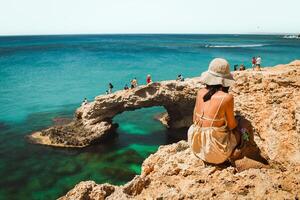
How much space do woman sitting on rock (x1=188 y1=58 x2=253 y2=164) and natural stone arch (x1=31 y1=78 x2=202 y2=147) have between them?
20.7m

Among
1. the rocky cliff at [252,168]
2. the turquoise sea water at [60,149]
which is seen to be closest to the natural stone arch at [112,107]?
the turquoise sea water at [60,149]

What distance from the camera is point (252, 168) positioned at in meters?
5.26

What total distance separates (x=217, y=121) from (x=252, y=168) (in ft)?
3.03

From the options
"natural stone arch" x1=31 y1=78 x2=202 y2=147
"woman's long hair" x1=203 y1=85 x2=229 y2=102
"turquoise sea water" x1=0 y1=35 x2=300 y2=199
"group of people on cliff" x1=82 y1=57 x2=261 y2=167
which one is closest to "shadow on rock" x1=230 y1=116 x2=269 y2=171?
"group of people on cliff" x1=82 y1=57 x2=261 y2=167

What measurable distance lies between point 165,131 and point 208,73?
28137 millimetres

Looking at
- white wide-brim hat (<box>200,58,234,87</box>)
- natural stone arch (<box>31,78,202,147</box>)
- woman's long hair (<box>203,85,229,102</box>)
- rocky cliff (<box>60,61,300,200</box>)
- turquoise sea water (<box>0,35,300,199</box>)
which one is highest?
white wide-brim hat (<box>200,58,234,87</box>)

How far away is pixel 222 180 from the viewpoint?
507 centimetres

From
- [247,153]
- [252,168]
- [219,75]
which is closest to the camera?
[252,168]

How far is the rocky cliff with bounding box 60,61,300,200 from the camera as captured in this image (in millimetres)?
4754

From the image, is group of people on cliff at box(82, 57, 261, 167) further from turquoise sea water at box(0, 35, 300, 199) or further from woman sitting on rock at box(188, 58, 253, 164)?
turquoise sea water at box(0, 35, 300, 199)

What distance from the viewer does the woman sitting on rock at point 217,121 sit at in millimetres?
5312

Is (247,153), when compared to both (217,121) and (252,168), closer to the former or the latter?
(252,168)

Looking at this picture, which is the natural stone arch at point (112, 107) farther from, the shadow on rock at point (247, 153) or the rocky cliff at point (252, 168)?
the shadow on rock at point (247, 153)

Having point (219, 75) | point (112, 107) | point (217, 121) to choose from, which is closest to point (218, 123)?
point (217, 121)
